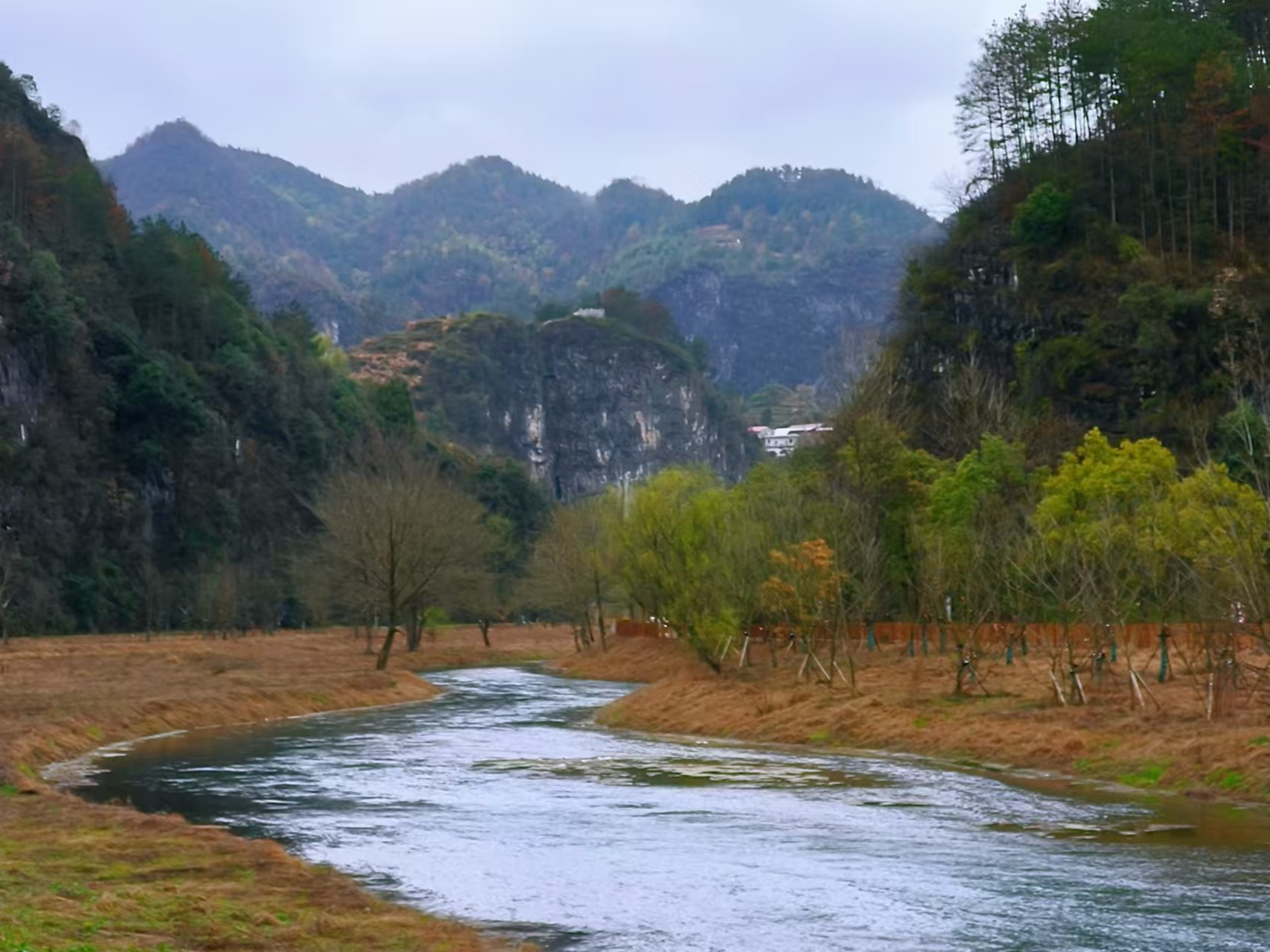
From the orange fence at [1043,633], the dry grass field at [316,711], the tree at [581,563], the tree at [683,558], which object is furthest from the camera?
the tree at [581,563]

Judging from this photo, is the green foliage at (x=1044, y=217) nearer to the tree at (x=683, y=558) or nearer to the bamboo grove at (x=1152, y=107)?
the bamboo grove at (x=1152, y=107)

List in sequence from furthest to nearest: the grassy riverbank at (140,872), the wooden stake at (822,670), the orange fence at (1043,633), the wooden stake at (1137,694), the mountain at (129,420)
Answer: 1. the mountain at (129,420)
2. the wooden stake at (822,670)
3. the orange fence at (1043,633)
4. the wooden stake at (1137,694)
5. the grassy riverbank at (140,872)

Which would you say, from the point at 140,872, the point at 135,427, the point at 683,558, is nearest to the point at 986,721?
the point at 683,558

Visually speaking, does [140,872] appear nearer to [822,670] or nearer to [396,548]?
[822,670]

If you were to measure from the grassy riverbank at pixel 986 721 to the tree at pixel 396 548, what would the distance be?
22754 millimetres

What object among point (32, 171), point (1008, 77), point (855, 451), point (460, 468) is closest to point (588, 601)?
point (855, 451)

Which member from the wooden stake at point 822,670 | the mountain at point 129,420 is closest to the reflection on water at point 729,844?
the wooden stake at point 822,670

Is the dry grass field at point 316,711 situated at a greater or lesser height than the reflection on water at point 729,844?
greater

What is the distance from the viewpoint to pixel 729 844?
1318 inches

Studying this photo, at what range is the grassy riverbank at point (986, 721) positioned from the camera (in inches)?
1624

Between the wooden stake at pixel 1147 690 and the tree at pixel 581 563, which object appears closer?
the wooden stake at pixel 1147 690

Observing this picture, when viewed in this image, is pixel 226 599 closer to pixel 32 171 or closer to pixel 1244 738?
pixel 32 171

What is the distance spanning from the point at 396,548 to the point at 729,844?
6024cm

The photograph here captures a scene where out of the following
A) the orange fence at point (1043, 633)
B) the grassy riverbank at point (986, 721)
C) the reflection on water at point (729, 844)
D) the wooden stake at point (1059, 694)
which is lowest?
the reflection on water at point (729, 844)
